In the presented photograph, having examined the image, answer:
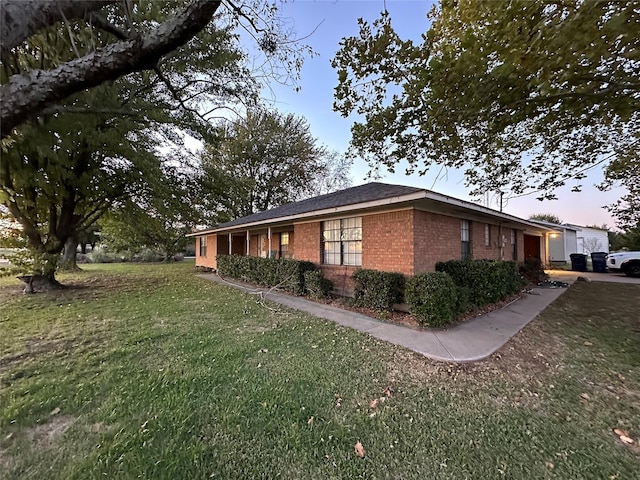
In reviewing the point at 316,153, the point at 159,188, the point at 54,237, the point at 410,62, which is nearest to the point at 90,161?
the point at 159,188

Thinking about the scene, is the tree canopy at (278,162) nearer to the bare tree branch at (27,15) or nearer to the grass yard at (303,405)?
the grass yard at (303,405)

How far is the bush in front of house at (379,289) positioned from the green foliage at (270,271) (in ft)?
8.49

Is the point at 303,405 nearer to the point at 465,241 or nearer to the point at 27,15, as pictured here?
the point at 27,15

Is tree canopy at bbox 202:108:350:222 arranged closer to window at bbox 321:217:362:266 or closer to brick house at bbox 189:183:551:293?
brick house at bbox 189:183:551:293

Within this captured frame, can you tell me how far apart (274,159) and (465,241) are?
64.7ft

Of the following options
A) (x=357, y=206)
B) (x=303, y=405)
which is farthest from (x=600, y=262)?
(x=303, y=405)

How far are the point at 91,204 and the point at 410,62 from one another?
12.7 meters

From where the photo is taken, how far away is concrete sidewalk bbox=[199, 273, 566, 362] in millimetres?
4391

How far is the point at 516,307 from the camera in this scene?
25.0ft

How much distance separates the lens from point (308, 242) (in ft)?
32.8

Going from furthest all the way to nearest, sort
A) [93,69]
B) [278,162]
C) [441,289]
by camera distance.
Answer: [278,162], [441,289], [93,69]

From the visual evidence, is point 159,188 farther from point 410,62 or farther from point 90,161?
point 410,62

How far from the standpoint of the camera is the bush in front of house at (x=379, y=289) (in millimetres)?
6500

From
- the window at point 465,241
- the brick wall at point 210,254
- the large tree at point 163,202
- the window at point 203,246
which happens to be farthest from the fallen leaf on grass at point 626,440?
the window at point 203,246
